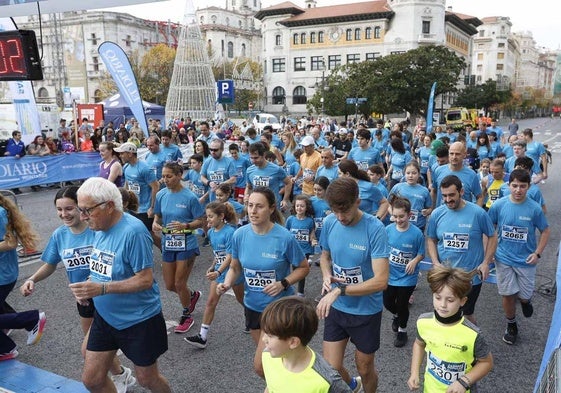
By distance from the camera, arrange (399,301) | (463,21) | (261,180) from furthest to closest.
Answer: (463,21) < (261,180) < (399,301)

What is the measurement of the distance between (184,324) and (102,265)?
2.37m

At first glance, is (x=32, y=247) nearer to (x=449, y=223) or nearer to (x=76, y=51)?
(x=449, y=223)

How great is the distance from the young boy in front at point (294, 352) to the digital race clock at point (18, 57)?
7043 mm

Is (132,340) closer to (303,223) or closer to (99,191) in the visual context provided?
(99,191)

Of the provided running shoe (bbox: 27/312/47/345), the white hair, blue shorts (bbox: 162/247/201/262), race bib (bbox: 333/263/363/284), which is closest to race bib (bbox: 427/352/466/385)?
race bib (bbox: 333/263/363/284)

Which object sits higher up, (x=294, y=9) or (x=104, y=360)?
(x=294, y=9)

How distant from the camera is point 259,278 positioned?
12.3ft

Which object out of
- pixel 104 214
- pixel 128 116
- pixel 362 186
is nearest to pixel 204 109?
pixel 128 116

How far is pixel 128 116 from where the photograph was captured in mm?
27531

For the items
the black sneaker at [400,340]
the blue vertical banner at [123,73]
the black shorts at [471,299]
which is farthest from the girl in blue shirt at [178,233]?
the blue vertical banner at [123,73]

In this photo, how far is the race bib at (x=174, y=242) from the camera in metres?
5.39

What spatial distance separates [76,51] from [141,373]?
3295 inches

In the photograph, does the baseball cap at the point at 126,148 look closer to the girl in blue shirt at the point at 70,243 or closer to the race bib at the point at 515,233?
the girl in blue shirt at the point at 70,243

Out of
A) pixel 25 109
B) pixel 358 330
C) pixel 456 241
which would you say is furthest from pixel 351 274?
pixel 25 109
